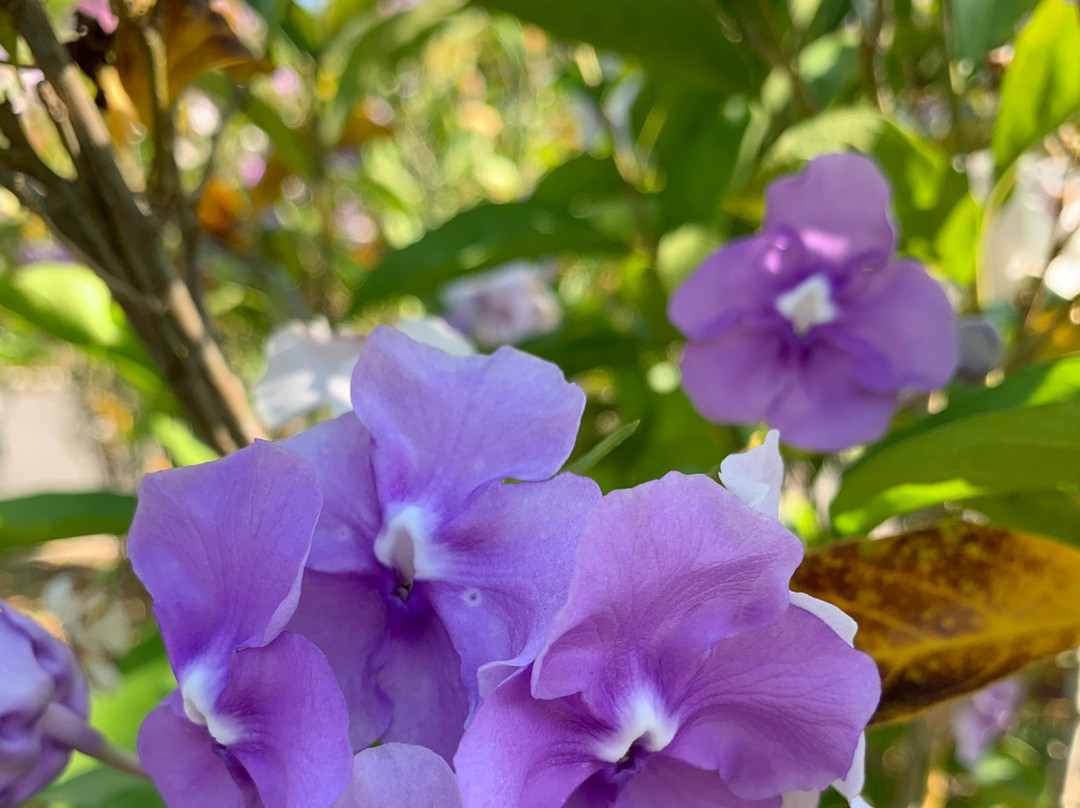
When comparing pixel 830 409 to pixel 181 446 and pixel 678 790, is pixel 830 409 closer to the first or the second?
pixel 678 790

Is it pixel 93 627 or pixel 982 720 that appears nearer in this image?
pixel 93 627

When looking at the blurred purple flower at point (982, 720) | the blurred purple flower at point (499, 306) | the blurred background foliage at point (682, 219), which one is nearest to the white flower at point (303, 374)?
the blurred background foliage at point (682, 219)

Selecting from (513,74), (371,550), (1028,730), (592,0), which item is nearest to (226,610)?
(371,550)

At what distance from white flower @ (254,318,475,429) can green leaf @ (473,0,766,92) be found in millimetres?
325

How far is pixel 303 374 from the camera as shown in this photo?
1.87 ft

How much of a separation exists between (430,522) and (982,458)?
28cm

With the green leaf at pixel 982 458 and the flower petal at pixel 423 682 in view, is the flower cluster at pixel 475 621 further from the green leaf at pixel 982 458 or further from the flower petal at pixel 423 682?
the green leaf at pixel 982 458

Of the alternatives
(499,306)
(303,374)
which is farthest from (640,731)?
(499,306)

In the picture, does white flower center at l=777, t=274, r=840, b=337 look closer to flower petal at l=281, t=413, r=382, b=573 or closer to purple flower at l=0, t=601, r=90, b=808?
flower petal at l=281, t=413, r=382, b=573

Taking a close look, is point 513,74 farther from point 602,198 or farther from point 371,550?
point 371,550

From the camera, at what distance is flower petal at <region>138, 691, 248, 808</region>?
0.31 metres

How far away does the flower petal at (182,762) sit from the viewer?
0.31 meters

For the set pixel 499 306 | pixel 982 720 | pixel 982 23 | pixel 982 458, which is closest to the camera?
pixel 982 458

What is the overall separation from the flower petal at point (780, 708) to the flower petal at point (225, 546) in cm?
14
